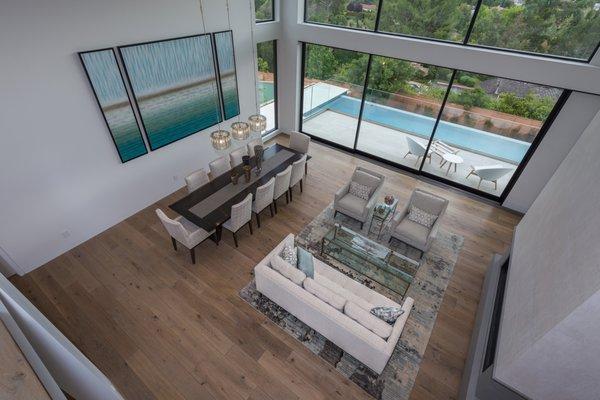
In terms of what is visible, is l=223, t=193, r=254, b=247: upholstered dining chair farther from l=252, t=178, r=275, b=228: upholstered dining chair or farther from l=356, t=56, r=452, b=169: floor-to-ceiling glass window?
l=356, t=56, r=452, b=169: floor-to-ceiling glass window

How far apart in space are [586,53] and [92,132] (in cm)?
802

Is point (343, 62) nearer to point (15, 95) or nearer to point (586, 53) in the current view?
point (586, 53)

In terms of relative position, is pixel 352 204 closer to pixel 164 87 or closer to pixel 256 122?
pixel 256 122

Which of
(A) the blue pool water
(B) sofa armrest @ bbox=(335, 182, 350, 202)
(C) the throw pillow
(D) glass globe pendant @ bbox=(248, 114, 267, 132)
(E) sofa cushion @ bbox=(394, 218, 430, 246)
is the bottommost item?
(E) sofa cushion @ bbox=(394, 218, 430, 246)

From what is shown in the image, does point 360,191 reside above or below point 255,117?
below

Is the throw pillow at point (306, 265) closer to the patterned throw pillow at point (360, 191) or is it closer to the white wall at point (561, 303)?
the patterned throw pillow at point (360, 191)

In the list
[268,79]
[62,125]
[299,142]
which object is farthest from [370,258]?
[268,79]

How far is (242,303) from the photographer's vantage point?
4.43 m

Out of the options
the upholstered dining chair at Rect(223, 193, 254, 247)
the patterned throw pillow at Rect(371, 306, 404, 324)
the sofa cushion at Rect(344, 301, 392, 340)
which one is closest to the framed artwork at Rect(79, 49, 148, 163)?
the upholstered dining chair at Rect(223, 193, 254, 247)

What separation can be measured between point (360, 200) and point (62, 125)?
198 inches

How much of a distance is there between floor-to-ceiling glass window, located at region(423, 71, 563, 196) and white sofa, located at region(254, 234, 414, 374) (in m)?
4.25

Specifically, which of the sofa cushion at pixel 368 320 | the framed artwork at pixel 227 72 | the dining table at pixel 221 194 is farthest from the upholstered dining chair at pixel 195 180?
the sofa cushion at pixel 368 320

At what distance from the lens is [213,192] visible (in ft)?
17.2

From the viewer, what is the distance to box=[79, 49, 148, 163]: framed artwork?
14.3 ft
